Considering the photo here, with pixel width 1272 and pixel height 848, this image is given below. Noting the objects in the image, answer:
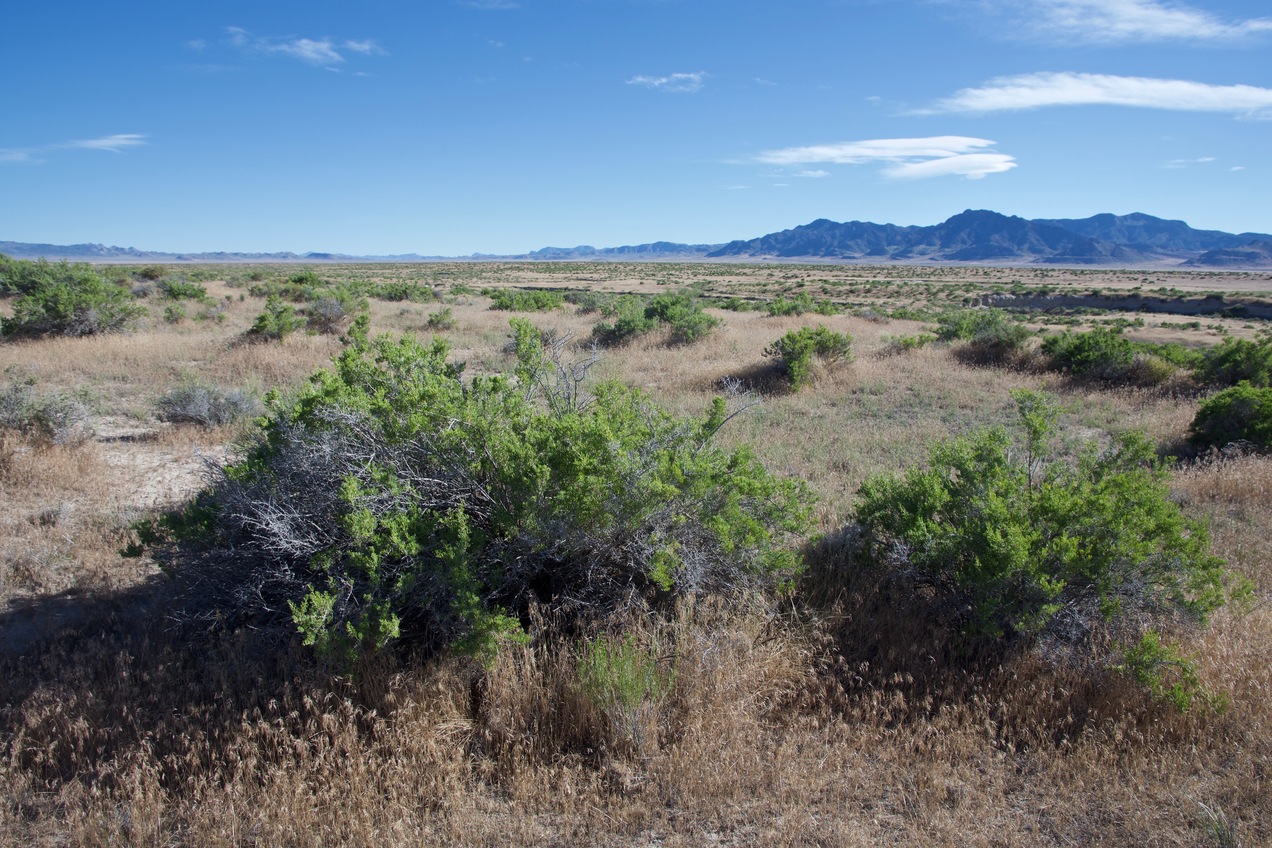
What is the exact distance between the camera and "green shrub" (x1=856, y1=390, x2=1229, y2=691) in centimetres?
378

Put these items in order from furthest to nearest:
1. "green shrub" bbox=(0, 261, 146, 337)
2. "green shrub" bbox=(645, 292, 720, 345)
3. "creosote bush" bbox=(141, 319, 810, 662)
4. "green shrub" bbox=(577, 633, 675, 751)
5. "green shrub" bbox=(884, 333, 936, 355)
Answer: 1. "green shrub" bbox=(645, 292, 720, 345)
2. "green shrub" bbox=(884, 333, 936, 355)
3. "green shrub" bbox=(0, 261, 146, 337)
4. "creosote bush" bbox=(141, 319, 810, 662)
5. "green shrub" bbox=(577, 633, 675, 751)

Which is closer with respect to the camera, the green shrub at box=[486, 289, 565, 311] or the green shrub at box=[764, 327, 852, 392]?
the green shrub at box=[764, 327, 852, 392]

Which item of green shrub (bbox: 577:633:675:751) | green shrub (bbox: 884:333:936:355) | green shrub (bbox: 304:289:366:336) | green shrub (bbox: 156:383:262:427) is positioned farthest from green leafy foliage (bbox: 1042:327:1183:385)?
green shrub (bbox: 304:289:366:336)

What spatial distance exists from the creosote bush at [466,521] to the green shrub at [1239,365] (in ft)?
36.1

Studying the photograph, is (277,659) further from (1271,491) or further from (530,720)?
(1271,491)

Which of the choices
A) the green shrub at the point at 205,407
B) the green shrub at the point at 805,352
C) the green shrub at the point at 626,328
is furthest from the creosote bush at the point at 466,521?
the green shrub at the point at 626,328

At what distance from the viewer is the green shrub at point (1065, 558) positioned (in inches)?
149

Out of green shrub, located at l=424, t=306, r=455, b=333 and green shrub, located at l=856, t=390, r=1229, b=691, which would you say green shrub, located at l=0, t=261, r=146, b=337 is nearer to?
green shrub, located at l=424, t=306, r=455, b=333

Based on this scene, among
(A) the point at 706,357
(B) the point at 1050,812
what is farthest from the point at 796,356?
(B) the point at 1050,812

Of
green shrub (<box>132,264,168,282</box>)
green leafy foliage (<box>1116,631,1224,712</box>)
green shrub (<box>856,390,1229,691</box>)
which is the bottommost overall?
green leafy foliage (<box>1116,631,1224,712</box>)

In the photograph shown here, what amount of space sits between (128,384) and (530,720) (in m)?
11.7

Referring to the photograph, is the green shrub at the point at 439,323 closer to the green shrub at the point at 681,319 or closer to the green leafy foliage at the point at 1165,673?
the green shrub at the point at 681,319

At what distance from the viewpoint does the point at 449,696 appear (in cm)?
344

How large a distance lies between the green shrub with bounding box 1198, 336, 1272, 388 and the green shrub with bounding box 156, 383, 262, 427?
15.1 m
